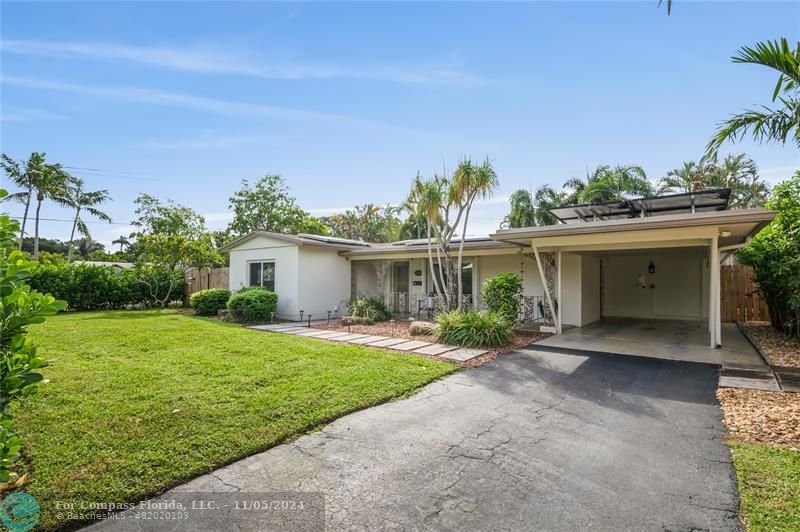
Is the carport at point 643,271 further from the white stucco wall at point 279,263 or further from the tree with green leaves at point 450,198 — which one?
the white stucco wall at point 279,263

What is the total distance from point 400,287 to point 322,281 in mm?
3205

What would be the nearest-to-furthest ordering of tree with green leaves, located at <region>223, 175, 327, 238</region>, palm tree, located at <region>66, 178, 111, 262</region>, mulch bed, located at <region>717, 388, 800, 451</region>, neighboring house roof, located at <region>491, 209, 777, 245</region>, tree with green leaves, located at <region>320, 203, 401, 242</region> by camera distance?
mulch bed, located at <region>717, 388, 800, 451</region>
neighboring house roof, located at <region>491, 209, 777, 245</region>
tree with green leaves, located at <region>223, 175, 327, 238</region>
palm tree, located at <region>66, 178, 111, 262</region>
tree with green leaves, located at <region>320, 203, 401, 242</region>

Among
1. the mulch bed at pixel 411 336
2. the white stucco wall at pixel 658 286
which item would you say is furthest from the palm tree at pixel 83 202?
the white stucco wall at pixel 658 286

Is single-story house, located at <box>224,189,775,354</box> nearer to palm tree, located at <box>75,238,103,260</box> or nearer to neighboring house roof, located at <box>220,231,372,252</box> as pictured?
neighboring house roof, located at <box>220,231,372,252</box>

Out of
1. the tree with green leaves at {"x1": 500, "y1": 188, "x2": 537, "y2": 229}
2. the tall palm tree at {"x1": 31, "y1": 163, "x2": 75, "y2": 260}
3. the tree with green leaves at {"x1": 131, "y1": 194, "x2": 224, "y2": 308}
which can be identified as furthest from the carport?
the tall palm tree at {"x1": 31, "y1": 163, "x2": 75, "y2": 260}

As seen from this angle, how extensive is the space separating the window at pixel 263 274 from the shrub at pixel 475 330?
299 inches

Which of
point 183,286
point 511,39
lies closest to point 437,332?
point 511,39

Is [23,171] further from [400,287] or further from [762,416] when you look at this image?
[762,416]

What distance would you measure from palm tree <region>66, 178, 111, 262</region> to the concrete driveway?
127 ft

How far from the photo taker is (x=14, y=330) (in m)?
2.38

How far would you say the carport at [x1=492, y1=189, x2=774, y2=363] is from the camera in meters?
8.00

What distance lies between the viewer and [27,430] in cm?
384

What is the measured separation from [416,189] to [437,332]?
4.24 meters

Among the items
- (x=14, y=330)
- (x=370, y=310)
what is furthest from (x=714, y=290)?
(x=14, y=330)
